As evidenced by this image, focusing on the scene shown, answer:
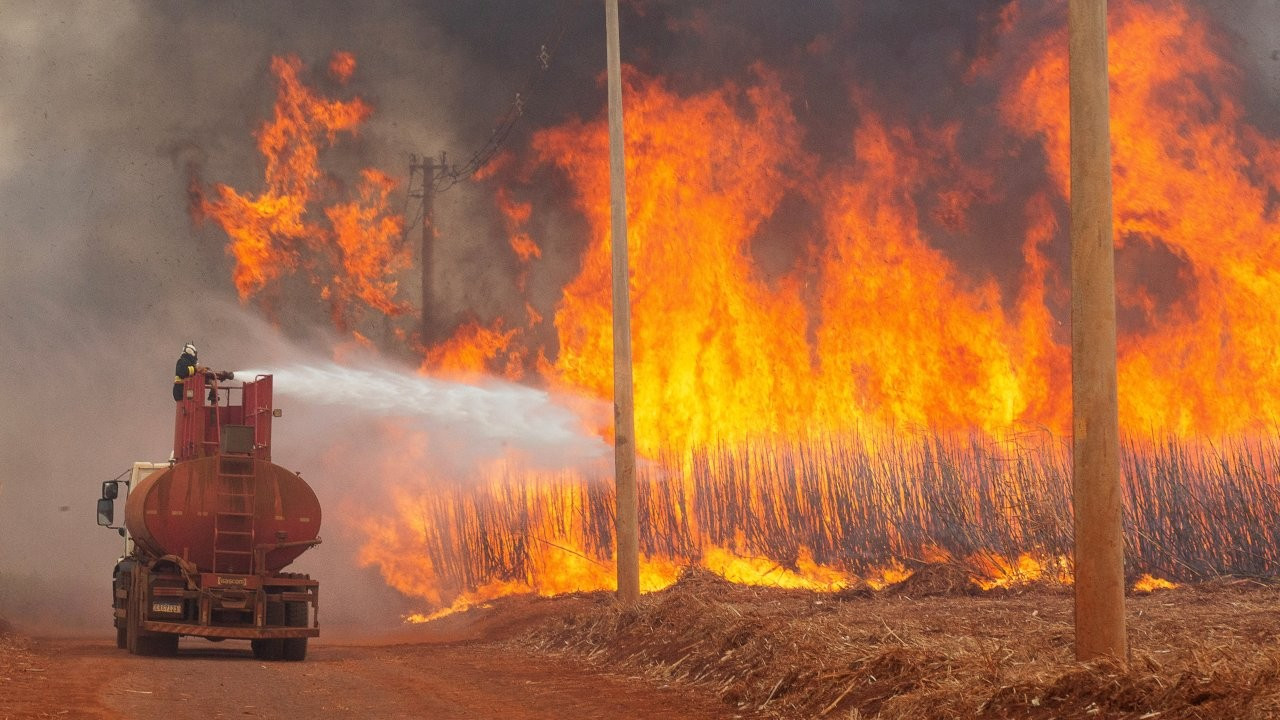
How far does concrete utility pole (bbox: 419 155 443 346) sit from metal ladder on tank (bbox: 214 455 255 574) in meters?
20.0

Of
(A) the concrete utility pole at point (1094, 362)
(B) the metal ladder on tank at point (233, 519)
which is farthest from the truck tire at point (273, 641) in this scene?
(A) the concrete utility pole at point (1094, 362)

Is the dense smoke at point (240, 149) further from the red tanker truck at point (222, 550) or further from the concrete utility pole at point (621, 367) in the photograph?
the concrete utility pole at point (621, 367)

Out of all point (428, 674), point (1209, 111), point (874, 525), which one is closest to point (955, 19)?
point (1209, 111)

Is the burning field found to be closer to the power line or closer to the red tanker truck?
the power line

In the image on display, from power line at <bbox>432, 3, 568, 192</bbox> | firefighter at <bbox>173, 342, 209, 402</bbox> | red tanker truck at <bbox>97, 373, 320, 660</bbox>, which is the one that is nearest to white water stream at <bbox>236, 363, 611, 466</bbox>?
firefighter at <bbox>173, 342, 209, 402</bbox>

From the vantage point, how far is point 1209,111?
31.0 meters

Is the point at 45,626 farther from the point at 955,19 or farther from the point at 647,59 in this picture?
the point at 955,19

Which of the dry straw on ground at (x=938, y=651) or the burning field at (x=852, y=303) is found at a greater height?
the burning field at (x=852, y=303)

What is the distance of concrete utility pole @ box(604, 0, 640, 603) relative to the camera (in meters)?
20.2

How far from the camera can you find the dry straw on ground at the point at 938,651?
30.8 ft

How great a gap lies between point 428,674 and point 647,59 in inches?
821

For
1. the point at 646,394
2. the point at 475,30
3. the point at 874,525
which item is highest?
the point at 475,30

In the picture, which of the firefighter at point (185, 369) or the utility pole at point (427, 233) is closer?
the firefighter at point (185, 369)

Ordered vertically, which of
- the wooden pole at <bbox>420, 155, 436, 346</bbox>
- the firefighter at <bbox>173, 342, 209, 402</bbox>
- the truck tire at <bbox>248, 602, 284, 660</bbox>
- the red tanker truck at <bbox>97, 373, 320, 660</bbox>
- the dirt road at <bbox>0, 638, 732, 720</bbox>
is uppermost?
the wooden pole at <bbox>420, 155, 436, 346</bbox>
